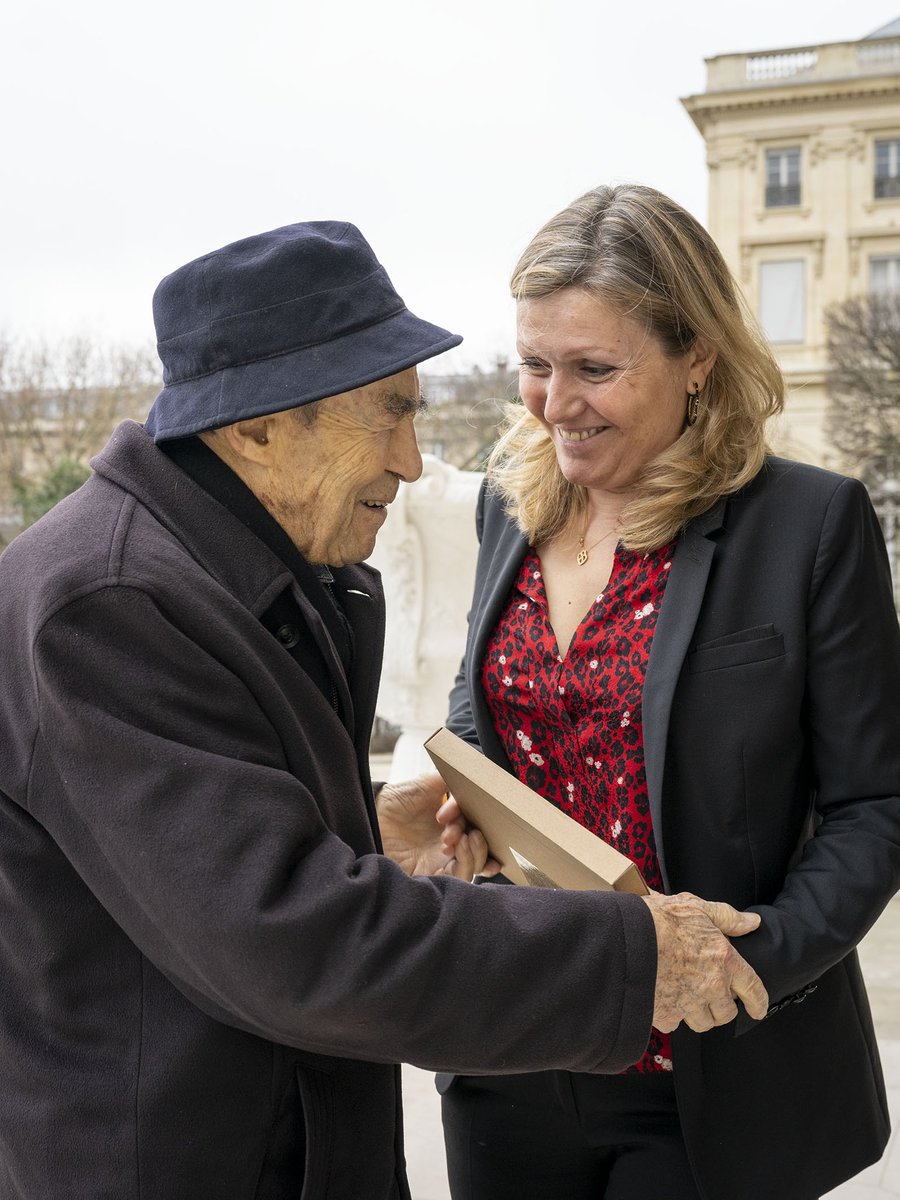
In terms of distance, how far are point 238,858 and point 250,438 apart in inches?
19.4

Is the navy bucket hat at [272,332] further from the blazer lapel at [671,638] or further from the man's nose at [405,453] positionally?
the blazer lapel at [671,638]

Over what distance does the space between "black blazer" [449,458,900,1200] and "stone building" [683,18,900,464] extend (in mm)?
33430

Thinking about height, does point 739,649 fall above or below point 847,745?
above

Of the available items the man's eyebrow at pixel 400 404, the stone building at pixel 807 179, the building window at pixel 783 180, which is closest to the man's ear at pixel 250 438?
the man's eyebrow at pixel 400 404

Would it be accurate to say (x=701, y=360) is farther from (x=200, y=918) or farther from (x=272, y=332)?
(x=200, y=918)

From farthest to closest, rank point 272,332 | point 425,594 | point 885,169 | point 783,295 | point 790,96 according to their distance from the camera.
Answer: point 783,295, point 885,169, point 790,96, point 425,594, point 272,332

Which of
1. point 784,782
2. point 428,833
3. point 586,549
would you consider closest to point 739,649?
point 784,782

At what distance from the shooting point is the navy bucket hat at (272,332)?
143cm

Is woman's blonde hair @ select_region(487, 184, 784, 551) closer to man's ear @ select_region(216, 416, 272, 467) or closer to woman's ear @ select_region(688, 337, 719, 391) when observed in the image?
woman's ear @ select_region(688, 337, 719, 391)

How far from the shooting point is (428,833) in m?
2.14

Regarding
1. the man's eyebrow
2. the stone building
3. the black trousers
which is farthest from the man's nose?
the stone building

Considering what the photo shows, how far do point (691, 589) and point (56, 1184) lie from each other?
1.10 metres

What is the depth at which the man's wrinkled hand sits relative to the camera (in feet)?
4.92

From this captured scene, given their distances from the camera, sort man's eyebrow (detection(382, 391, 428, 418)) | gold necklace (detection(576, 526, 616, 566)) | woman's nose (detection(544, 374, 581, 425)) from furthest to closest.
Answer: gold necklace (detection(576, 526, 616, 566)) < woman's nose (detection(544, 374, 581, 425)) < man's eyebrow (detection(382, 391, 428, 418))
